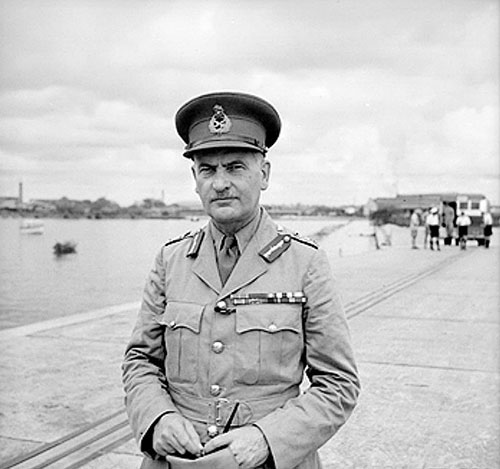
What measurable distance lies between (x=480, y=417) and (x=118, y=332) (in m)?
4.30

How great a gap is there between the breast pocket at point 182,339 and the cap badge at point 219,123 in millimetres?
529

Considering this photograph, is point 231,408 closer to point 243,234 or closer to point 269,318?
point 269,318

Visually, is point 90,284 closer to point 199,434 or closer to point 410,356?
point 410,356

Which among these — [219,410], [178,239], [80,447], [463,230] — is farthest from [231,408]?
[463,230]

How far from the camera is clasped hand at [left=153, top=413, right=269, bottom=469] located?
218 centimetres

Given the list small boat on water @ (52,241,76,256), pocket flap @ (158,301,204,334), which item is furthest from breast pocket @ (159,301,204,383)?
small boat on water @ (52,241,76,256)

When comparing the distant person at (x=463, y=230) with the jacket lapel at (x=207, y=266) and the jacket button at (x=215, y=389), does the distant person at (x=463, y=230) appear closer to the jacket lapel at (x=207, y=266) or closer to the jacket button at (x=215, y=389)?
the jacket lapel at (x=207, y=266)

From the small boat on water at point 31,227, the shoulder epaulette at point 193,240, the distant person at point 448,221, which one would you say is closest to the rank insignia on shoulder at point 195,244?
the shoulder epaulette at point 193,240

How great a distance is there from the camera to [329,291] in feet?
7.75

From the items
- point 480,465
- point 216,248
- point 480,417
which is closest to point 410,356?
point 480,417

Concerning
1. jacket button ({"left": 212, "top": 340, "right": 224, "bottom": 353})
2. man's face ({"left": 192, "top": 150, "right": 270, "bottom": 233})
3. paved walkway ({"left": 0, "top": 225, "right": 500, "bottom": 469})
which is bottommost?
paved walkway ({"left": 0, "top": 225, "right": 500, "bottom": 469})

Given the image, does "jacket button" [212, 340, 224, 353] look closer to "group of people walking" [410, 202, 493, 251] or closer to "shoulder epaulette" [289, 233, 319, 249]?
"shoulder epaulette" [289, 233, 319, 249]

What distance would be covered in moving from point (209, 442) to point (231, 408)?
134mm

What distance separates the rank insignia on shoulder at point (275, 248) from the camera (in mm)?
2410
